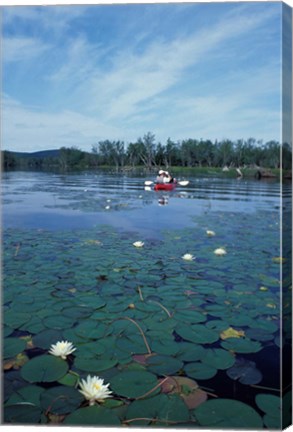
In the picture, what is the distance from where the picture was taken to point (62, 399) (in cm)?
158

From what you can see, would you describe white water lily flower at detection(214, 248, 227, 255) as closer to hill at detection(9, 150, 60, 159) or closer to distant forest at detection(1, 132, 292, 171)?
distant forest at detection(1, 132, 292, 171)

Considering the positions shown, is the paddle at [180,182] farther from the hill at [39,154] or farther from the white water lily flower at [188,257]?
the hill at [39,154]

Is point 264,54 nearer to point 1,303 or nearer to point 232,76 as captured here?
point 232,76

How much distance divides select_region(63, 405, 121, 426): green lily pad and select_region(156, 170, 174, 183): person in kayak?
1284 mm

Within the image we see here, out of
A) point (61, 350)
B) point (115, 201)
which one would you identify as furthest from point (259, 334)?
point (115, 201)

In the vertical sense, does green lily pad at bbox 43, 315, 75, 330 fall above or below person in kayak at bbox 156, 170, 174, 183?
below

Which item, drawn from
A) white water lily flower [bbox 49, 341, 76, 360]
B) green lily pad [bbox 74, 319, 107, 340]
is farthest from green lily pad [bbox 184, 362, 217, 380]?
white water lily flower [bbox 49, 341, 76, 360]

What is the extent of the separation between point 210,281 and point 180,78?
3.54 feet

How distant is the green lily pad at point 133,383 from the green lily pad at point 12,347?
46 cm

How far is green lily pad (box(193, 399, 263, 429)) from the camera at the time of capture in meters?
1.52

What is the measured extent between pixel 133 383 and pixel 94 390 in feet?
0.54

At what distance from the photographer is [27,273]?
203 centimetres

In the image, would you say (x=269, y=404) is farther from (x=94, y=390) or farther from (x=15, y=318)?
(x=15, y=318)

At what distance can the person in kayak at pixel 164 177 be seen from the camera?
7.54 ft
